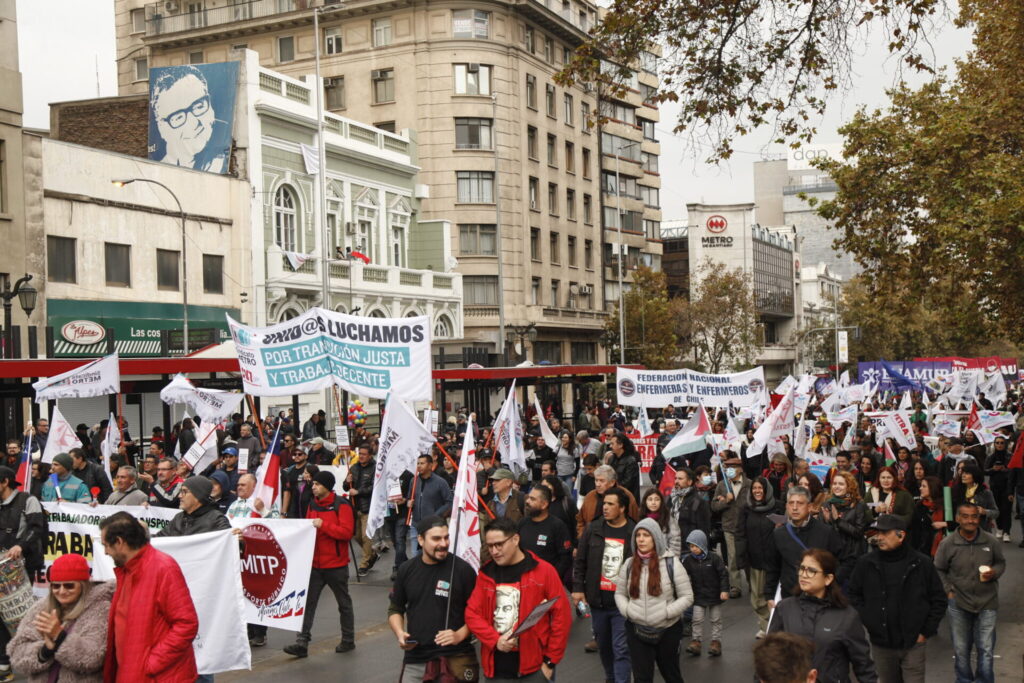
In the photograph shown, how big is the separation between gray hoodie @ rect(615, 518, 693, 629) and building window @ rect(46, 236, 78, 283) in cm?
2759

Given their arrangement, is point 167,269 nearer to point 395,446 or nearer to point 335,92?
point 335,92

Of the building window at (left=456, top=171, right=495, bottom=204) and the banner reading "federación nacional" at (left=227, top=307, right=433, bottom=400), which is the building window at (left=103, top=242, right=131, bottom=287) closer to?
the banner reading "federación nacional" at (left=227, top=307, right=433, bottom=400)

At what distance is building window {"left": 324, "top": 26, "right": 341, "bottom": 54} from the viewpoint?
5438 cm

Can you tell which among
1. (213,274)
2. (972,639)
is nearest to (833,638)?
(972,639)

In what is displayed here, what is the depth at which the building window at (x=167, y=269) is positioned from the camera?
3544 centimetres

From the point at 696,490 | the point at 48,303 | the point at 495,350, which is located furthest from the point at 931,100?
the point at 495,350

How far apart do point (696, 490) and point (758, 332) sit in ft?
183

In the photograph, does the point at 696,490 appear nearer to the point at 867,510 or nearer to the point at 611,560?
the point at 867,510

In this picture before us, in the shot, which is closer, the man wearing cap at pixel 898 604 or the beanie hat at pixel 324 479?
the man wearing cap at pixel 898 604

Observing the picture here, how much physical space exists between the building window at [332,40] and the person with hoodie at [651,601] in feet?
164

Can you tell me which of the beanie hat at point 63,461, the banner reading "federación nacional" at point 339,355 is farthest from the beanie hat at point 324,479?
the banner reading "federación nacional" at point 339,355

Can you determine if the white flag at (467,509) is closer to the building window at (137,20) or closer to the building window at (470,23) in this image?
the building window at (470,23)

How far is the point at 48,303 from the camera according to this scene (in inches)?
1242

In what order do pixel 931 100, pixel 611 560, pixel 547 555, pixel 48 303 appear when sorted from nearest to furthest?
pixel 611 560 → pixel 547 555 → pixel 931 100 → pixel 48 303
